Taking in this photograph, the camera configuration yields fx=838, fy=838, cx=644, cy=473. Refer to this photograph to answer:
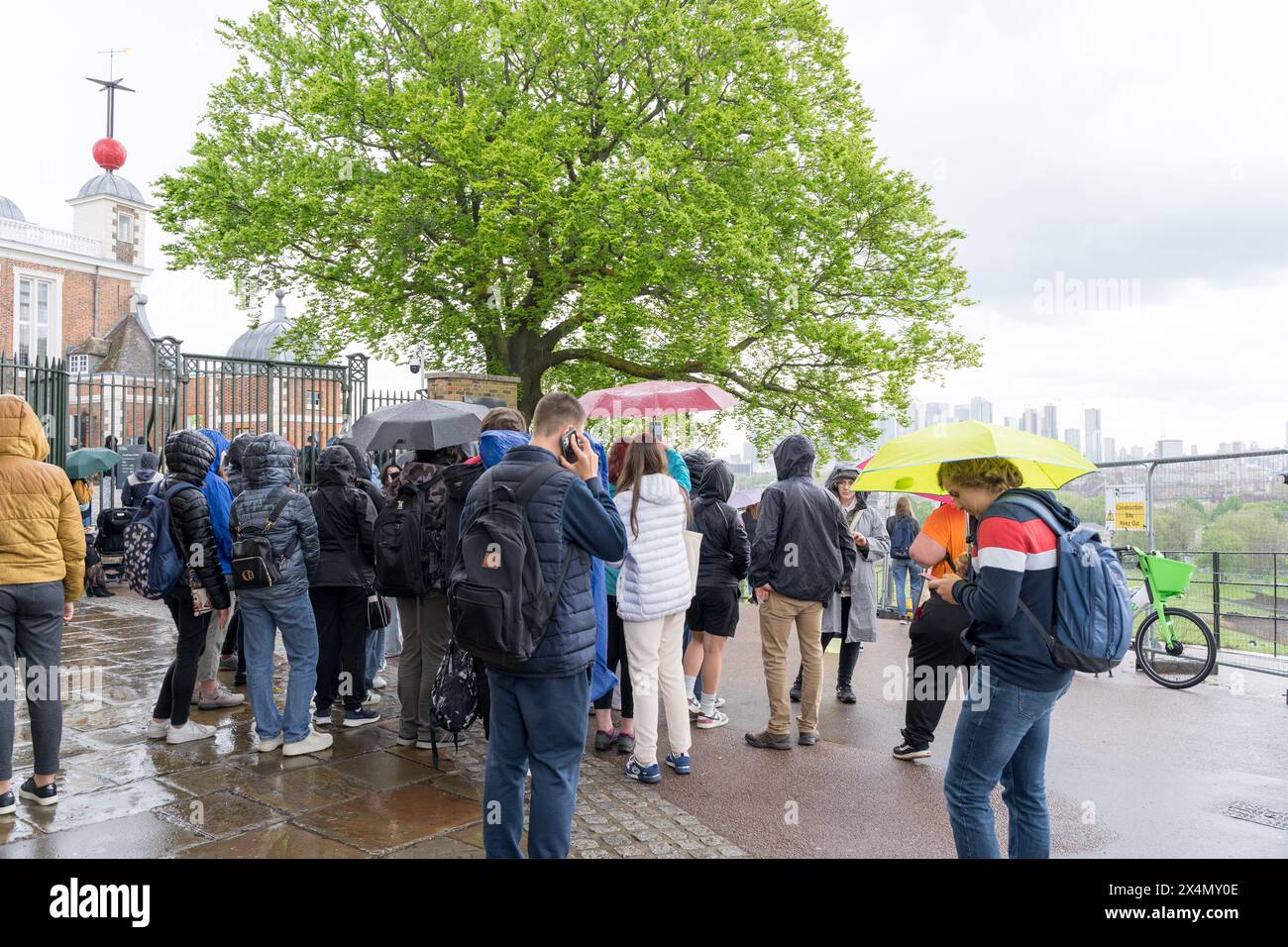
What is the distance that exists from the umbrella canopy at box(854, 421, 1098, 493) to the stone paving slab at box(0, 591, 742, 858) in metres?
2.10

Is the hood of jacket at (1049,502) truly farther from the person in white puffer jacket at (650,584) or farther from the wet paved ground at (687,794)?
the person in white puffer jacket at (650,584)

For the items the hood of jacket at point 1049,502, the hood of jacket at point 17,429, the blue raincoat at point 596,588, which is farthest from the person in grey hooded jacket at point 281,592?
the hood of jacket at point 1049,502

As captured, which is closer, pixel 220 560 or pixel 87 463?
pixel 220 560

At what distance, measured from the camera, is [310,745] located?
5395mm

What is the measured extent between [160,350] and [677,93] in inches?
461

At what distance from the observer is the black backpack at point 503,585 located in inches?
123

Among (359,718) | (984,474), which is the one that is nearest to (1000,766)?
(984,474)

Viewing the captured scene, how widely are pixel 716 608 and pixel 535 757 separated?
3.00 metres

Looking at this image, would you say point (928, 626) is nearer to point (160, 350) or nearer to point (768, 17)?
point (160, 350)

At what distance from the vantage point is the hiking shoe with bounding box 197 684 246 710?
6.41 m

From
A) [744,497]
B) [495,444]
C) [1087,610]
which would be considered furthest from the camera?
[744,497]

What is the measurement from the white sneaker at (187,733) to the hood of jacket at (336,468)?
1.87 metres

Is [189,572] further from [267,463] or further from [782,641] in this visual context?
[782,641]

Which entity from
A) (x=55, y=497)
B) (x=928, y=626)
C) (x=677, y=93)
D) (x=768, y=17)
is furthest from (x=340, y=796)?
(x=768, y=17)
